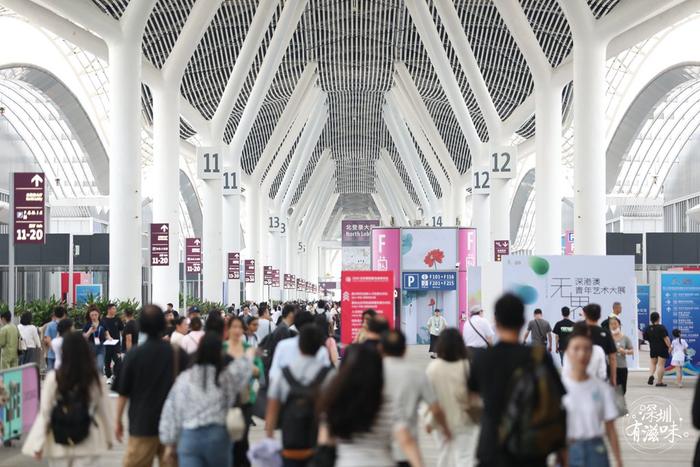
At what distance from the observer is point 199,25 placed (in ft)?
112

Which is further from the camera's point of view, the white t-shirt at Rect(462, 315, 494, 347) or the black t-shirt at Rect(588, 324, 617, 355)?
the white t-shirt at Rect(462, 315, 494, 347)

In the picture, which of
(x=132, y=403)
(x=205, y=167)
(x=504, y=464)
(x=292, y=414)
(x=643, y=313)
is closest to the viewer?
(x=504, y=464)

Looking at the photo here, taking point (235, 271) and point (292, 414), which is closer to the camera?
point (292, 414)


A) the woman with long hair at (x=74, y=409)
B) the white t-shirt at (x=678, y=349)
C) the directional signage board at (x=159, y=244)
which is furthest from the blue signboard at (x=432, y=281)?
the woman with long hair at (x=74, y=409)

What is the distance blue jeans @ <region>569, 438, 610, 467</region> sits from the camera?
6.82 meters

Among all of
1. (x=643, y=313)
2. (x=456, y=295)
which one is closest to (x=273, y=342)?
(x=643, y=313)

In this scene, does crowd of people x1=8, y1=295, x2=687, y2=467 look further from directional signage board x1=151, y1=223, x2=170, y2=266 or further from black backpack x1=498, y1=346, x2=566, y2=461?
directional signage board x1=151, y1=223, x2=170, y2=266

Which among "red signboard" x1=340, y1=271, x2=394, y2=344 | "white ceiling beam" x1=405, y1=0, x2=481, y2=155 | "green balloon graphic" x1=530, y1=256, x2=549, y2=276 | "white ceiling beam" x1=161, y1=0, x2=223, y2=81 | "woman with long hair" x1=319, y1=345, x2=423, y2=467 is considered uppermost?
"white ceiling beam" x1=405, y1=0, x2=481, y2=155

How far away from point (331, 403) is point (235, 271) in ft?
142

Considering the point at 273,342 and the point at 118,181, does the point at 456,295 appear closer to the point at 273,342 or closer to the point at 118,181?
the point at 118,181

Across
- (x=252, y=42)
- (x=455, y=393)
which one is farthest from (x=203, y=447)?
(x=252, y=42)

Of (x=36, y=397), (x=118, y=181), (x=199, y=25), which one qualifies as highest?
(x=199, y=25)

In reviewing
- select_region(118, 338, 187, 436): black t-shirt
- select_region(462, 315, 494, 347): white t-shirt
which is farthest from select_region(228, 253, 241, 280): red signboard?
select_region(118, 338, 187, 436): black t-shirt

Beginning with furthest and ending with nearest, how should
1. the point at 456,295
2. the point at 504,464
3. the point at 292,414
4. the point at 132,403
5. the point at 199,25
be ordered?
the point at 456,295 < the point at 199,25 < the point at 132,403 < the point at 292,414 < the point at 504,464
